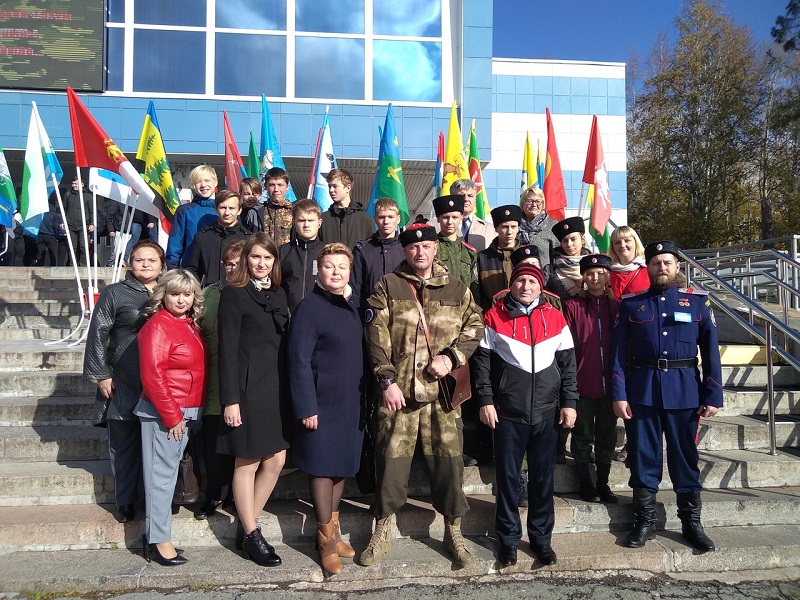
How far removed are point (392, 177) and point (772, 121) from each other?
22.2 metres

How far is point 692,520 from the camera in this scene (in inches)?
154

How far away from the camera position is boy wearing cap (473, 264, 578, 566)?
3.65 m

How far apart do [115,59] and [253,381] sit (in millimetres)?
11377

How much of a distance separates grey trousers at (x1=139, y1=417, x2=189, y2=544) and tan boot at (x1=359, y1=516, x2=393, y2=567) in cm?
125

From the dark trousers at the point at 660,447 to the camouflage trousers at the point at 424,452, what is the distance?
49.6 inches

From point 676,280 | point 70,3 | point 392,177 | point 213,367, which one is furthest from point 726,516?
point 70,3

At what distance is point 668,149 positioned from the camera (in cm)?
2483

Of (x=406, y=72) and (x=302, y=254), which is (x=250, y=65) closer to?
(x=406, y=72)

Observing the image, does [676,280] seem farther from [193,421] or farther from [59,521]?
[59,521]

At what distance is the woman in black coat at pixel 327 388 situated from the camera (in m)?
3.49

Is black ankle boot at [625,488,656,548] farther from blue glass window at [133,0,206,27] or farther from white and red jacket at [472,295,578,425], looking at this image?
blue glass window at [133,0,206,27]

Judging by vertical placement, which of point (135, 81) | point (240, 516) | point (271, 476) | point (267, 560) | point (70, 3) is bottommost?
point (267, 560)

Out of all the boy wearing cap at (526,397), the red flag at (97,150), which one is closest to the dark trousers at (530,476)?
the boy wearing cap at (526,397)

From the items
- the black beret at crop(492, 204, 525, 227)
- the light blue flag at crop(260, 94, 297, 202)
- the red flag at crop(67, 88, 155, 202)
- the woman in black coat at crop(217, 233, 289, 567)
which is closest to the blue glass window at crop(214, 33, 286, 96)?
the light blue flag at crop(260, 94, 297, 202)
